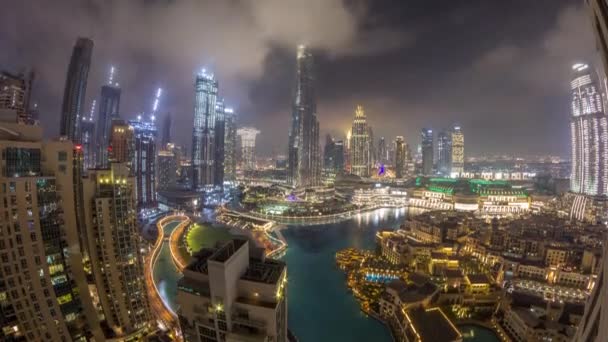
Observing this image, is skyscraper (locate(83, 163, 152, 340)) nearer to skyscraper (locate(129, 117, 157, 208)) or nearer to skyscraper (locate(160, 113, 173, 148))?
skyscraper (locate(129, 117, 157, 208))

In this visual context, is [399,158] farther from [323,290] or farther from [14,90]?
[14,90]

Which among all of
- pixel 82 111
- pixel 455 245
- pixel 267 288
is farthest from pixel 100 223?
pixel 82 111

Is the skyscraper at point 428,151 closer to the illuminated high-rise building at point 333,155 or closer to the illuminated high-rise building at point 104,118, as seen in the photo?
the illuminated high-rise building at point 333,155

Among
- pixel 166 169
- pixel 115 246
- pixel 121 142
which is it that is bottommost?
pixel 115 246

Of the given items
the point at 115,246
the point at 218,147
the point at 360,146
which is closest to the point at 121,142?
the point at 218,147

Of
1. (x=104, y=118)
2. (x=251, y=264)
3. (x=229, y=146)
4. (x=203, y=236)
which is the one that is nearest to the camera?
(x=251, y=264)


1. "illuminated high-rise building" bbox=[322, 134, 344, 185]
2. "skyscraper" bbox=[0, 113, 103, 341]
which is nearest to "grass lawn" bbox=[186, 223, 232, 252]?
"skyscraper" bbox=[0, 113, 103, 341]
